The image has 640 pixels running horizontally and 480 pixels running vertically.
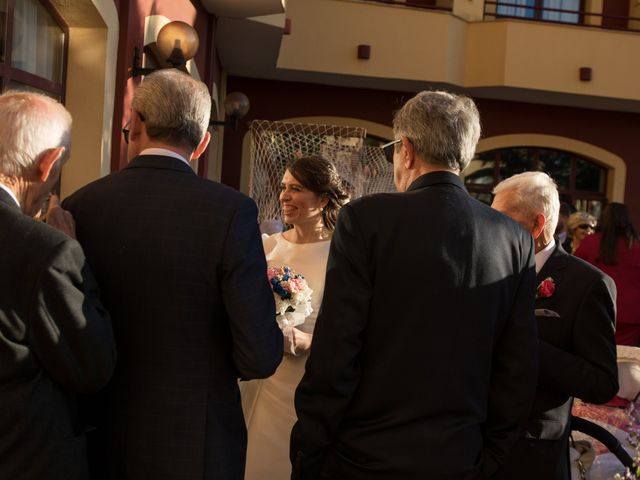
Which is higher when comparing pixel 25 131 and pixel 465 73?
pixel 465 73

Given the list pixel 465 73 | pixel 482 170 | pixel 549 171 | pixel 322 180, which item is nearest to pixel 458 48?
pixel 465 73

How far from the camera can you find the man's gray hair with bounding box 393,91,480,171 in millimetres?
2424

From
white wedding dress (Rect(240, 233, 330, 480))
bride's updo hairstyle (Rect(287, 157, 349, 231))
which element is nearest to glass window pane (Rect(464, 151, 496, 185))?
bride's updo hairstyle (Rect(287, 157, 349, 231))

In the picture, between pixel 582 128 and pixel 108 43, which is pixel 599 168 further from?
pixel 108 43

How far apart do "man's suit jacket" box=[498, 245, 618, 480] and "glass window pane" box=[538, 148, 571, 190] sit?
12.7 meters

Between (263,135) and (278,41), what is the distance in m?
4.37

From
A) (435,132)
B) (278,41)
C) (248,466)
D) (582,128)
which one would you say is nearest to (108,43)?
(248,466)

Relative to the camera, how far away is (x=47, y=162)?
2.14 metres

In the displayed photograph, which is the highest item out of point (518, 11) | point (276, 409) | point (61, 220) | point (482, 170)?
point (518, 11)

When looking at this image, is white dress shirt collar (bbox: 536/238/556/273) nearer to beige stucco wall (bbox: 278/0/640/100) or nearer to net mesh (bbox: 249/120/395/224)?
net mesh (bbox: 249/120/395/224)

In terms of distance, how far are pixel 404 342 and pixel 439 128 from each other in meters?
0.62

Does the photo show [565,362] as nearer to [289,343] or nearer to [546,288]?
[546,288]

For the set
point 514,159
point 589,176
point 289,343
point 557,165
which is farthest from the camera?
point 589,176

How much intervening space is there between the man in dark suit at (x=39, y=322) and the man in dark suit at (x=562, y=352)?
4.80 feet
